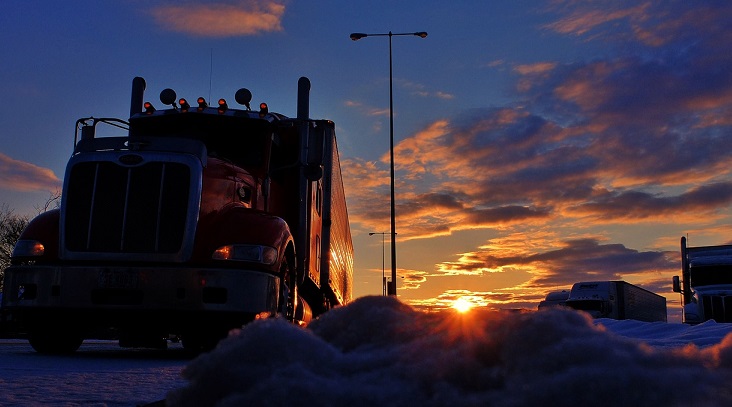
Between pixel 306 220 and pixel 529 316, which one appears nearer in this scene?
pixel 529 316

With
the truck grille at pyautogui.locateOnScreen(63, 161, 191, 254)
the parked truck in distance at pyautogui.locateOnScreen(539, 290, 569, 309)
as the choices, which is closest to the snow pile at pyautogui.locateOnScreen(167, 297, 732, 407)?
the truck grille at pyautogui.locateOnScreen(63, 161, 191, 254)

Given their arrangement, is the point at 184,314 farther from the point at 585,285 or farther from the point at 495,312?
the point at 585,285

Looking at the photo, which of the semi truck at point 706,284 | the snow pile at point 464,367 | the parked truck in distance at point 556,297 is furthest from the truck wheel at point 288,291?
the parked truck in distance at point 556,297

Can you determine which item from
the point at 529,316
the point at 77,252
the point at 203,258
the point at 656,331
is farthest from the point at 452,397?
the point at 77,252

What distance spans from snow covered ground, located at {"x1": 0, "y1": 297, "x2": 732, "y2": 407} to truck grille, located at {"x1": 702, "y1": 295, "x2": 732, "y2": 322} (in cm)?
2231

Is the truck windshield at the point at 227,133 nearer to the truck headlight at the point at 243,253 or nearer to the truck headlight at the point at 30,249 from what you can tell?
the truck headlight at the point at 243,253

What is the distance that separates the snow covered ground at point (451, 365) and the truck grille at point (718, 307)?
73.2 feet

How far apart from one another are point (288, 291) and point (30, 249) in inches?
114

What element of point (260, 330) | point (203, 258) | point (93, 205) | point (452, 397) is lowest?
point (452, 397)

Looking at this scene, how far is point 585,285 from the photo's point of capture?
3106 centimetres

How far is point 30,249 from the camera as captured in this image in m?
8.16

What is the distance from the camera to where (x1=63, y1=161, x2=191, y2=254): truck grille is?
7941mm

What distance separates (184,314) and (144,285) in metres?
0.51

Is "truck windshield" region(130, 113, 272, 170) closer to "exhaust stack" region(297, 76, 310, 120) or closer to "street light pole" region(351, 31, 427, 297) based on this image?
"exhaust stack" region(297, 76, 310, 120)
